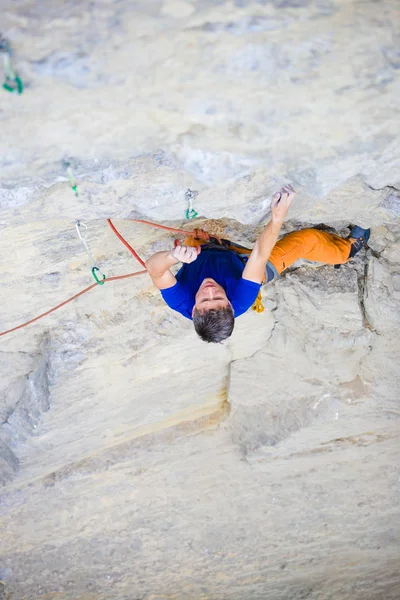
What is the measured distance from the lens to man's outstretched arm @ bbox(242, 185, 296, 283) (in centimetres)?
204

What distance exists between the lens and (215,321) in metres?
2.14

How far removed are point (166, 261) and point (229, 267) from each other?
291 millimetres

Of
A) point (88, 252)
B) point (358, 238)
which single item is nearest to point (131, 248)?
point (88, 252)

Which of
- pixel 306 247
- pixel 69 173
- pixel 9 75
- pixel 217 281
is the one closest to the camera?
pixel 9 75

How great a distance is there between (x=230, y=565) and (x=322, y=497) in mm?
852

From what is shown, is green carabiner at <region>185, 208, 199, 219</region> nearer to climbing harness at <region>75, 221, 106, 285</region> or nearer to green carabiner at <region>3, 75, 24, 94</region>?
climbing harness at <region>75, 221, 106, 285</region>

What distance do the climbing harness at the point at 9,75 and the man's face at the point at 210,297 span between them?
3.25ft

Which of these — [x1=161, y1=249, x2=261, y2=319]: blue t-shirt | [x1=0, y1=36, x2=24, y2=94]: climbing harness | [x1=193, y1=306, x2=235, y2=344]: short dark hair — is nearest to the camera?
[x1=0, y1=36, x2=24, y2=94]: climbing harness

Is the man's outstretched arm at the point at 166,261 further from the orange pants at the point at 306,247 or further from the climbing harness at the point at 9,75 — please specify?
the climbing harness at the point at 9,75

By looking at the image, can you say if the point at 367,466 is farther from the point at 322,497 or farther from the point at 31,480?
the point at 31,480

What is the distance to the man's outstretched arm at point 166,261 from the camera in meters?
2.03

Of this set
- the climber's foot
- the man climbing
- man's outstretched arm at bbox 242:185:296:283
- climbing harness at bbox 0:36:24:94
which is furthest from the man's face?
climbing harness at bbox 0:36:24:94

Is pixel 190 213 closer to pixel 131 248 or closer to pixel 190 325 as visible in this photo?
pixel 131 248

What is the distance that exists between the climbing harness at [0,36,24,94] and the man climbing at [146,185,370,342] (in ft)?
2.51
